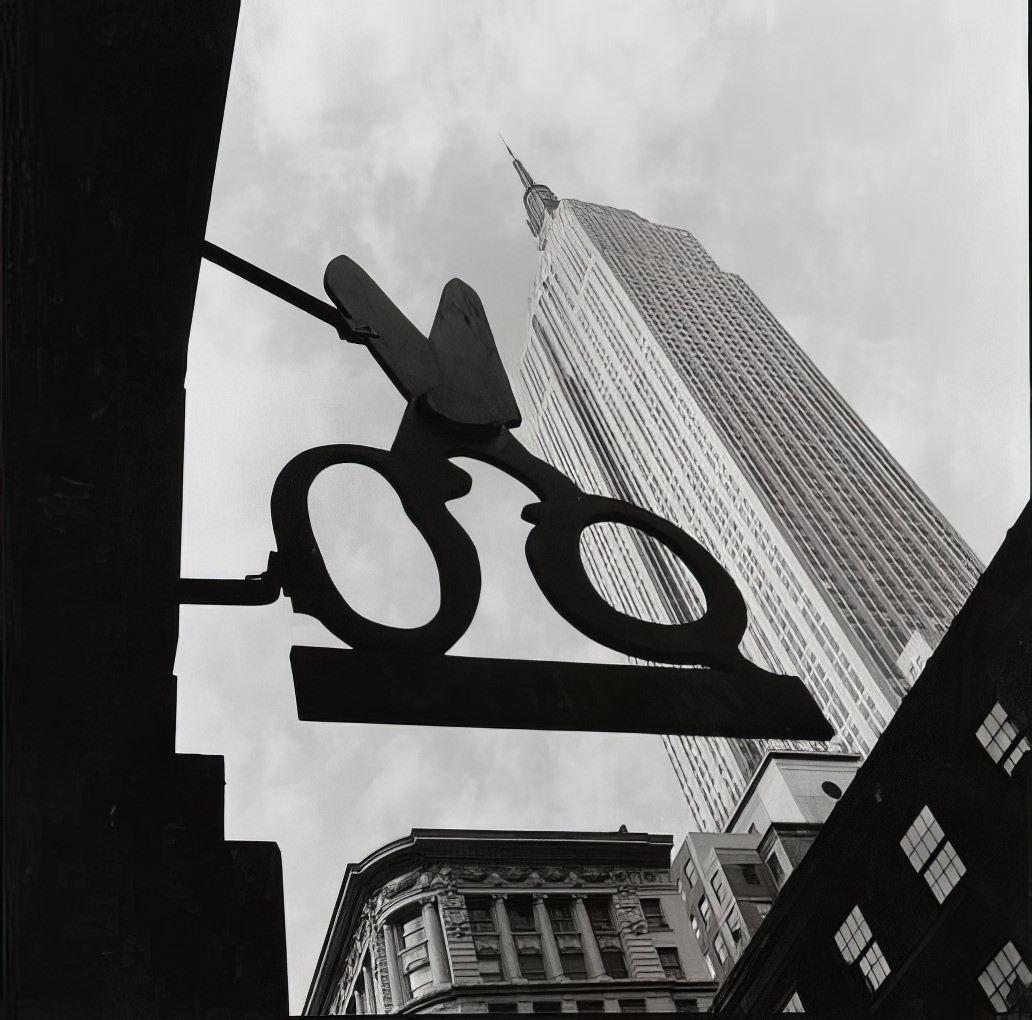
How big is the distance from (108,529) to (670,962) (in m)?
41.8

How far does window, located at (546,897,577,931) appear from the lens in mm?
40438

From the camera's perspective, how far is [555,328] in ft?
420

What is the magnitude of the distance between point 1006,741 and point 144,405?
58.3 feet

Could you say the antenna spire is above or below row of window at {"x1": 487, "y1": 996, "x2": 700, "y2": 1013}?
above

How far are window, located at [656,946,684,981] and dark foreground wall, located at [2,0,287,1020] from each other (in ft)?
133

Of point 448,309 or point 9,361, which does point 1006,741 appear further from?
point 9,361

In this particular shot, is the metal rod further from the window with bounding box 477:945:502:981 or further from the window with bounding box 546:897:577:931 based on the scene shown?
the window with bounding box 546:897:577:931

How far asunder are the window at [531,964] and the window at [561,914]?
4.38 feet

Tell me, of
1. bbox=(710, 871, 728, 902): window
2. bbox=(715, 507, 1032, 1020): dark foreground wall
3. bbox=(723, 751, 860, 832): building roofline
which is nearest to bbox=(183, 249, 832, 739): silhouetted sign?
bbox=(715, 507, 1032, 1020): dark foreground wall

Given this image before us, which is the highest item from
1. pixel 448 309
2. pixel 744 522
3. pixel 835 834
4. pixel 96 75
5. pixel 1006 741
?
pixel 744 522

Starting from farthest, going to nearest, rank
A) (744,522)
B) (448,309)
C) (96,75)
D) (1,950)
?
(744,522)
(448,309)
(96,75)
(1,950)

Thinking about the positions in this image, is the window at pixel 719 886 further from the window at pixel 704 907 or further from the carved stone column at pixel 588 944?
the carved stone column at pixel 588 944

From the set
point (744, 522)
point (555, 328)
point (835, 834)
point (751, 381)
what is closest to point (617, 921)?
point (835, 834)

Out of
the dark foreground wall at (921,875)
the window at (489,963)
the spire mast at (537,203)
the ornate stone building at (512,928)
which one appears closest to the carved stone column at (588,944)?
the ornate stone building at (512,928)
